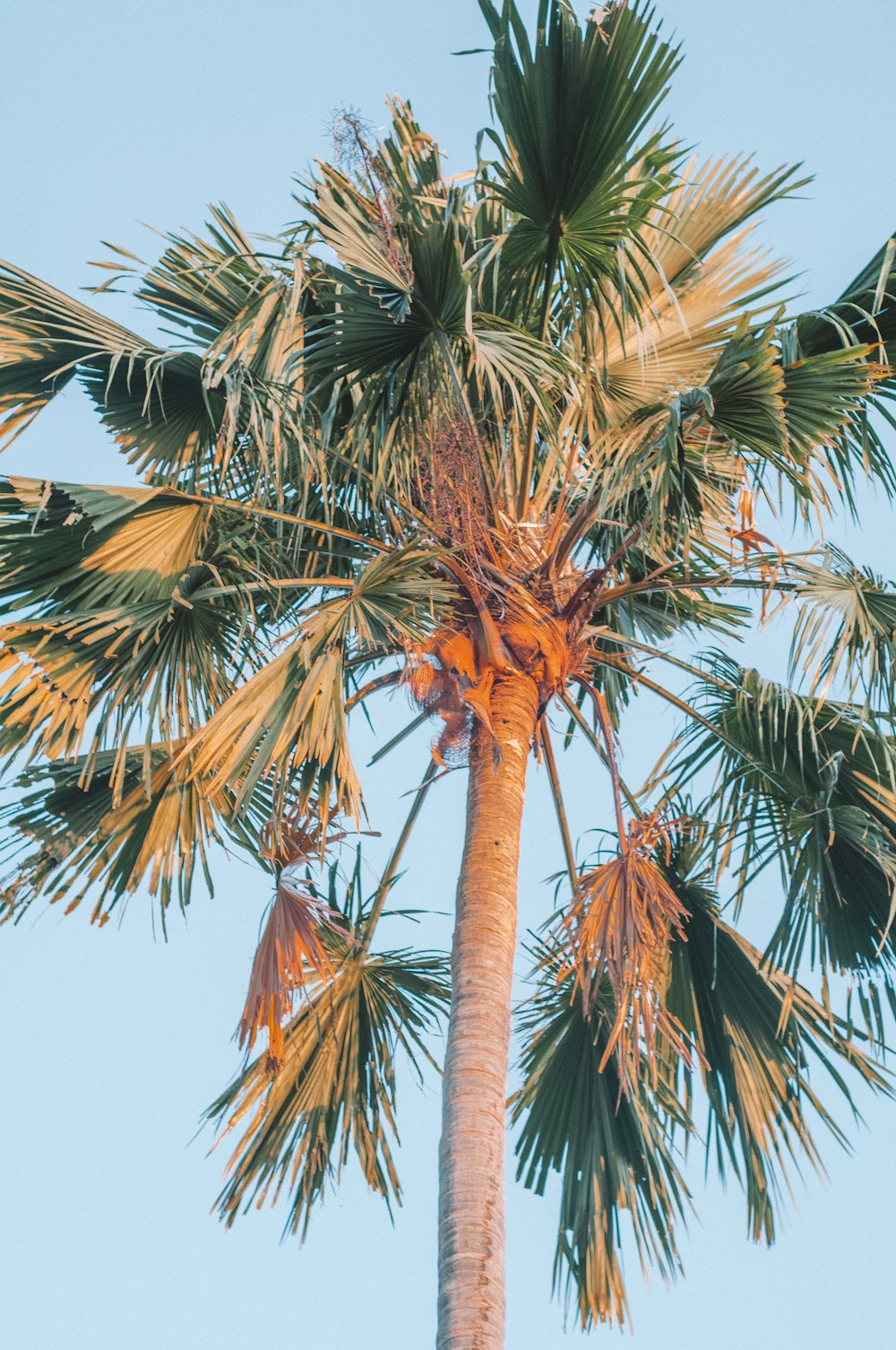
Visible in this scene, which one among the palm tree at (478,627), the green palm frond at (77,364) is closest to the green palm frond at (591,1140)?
the palm tree at (478,627)

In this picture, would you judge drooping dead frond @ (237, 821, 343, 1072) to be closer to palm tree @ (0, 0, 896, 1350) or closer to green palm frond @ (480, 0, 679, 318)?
palm tree @ (0, 0, 896, 1350)

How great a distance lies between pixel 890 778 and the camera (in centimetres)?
570

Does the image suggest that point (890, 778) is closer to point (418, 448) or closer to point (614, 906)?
point (614, 906)

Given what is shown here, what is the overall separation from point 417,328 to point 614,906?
237 cm

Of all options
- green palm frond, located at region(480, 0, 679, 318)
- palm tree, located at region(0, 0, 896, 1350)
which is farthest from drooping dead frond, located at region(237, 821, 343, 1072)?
green palm frond, located at region(480, 0, 679, 318)

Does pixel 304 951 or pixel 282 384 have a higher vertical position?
pixel 282 384

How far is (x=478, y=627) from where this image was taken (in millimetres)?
6094

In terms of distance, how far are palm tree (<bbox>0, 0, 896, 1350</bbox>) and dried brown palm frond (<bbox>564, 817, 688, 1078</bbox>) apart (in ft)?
0.05

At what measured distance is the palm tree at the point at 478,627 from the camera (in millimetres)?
5551

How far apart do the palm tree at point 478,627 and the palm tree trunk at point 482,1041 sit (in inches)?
0.7

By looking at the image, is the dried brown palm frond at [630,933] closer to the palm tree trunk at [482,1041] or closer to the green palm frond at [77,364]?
the palm tree trunk at [482,1041]

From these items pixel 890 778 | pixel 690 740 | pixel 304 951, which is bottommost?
pixel 304 951

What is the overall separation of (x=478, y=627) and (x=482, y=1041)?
1.70 meters

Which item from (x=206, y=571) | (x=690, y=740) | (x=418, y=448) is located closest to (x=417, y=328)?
(x=418, y=448)
